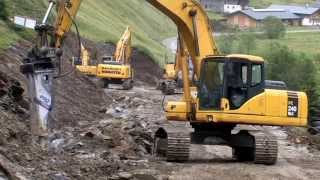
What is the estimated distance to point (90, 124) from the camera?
1124 inches

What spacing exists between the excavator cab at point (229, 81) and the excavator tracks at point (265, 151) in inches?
47.3

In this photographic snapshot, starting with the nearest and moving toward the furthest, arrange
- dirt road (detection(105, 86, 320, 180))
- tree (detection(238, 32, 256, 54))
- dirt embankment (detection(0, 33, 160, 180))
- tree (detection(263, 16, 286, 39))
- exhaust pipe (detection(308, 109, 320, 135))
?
dirt embankment (detection(0, 33, 160, 180)), dirt road (detection(105, 86, 320, 180)), exhaust pipe (detection(308, 109, 320, 135)), tree (detection(238, 32, 256, 54)), tree (detection(263, 16, 286, 39))

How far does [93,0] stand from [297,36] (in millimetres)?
59411

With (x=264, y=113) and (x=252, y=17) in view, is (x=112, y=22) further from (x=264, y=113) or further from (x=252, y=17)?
(x=252, y=17)

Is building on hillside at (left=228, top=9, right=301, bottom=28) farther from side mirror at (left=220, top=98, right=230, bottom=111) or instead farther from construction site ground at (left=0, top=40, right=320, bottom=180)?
side mirror at (left=220, top=98, right=230, bottom=111)

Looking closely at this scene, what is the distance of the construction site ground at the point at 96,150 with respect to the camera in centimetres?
1677

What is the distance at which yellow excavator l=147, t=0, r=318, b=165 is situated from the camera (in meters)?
21.9

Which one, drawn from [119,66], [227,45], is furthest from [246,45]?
[119,66]

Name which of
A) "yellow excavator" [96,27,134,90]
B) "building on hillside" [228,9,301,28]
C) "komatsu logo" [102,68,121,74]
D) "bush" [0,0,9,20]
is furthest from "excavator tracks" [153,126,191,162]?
"building on hillside" [228,9,301,28]

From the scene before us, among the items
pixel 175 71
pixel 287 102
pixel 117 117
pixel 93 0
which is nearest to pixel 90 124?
pixel 117 117

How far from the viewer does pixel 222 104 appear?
21953mm

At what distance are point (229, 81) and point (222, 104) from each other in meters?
0.66

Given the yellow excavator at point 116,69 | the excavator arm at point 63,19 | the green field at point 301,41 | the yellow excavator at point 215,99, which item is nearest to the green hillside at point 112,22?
the yellow excavator at point 116,69

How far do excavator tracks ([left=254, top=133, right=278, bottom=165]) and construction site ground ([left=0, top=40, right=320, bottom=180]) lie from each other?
403 millimetres
